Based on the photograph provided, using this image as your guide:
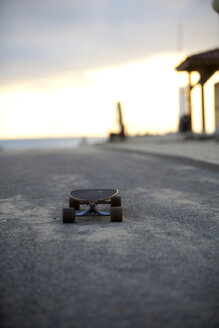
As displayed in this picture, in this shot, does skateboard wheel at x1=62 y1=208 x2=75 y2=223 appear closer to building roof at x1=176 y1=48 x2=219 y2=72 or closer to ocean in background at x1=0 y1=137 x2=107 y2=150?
building roof at x1=176 y1=48 x2=219 y2=72

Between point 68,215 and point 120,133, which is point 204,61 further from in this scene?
point 68,215

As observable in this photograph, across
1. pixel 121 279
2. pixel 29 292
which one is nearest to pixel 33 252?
pixel 29 292

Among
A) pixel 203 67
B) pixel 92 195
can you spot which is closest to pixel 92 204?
pixel 92 195

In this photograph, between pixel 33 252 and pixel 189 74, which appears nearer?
pixel 33 252

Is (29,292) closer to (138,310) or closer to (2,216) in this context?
(138,310)

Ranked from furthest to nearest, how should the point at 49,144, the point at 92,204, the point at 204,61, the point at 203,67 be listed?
the point at 49,144
the point at 203,67
the point at 204,61
the point at 92,204

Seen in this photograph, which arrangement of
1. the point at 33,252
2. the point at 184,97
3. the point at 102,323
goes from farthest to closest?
the point at 184,97 → the point at 33,252 → the point at 102,323

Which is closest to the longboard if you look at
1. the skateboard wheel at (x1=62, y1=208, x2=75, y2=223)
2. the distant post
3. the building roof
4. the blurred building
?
the skateboard wheel at (x1=62, y1=208, x2=75, y2=223)
